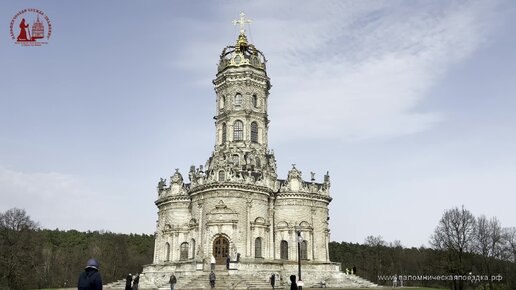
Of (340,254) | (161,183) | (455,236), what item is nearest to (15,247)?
(161,183)

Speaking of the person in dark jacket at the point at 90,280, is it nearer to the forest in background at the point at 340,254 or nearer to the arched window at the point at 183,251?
the forest in background at the point at 340,254

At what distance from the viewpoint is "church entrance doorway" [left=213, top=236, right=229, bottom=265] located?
1935 inches

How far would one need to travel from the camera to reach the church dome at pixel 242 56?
59.5 meters

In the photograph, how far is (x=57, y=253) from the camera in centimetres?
8881

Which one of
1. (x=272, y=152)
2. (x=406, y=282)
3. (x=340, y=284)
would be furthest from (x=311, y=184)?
(x=406, y=282)

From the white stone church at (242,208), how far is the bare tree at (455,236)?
1359 centimetres

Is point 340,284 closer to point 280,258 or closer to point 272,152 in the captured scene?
point 280,258

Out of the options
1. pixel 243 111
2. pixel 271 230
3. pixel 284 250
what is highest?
pixel 243 111

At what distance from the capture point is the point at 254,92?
5900 centimetres

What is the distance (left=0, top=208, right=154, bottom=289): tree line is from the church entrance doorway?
61.0 ft

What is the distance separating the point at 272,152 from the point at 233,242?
13.7 meters

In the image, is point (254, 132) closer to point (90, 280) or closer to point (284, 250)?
point (284, 250)

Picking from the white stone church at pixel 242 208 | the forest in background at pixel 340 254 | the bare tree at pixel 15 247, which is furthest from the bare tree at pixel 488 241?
the bare tree at pixel 15 247

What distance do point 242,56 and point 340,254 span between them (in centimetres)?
6367
